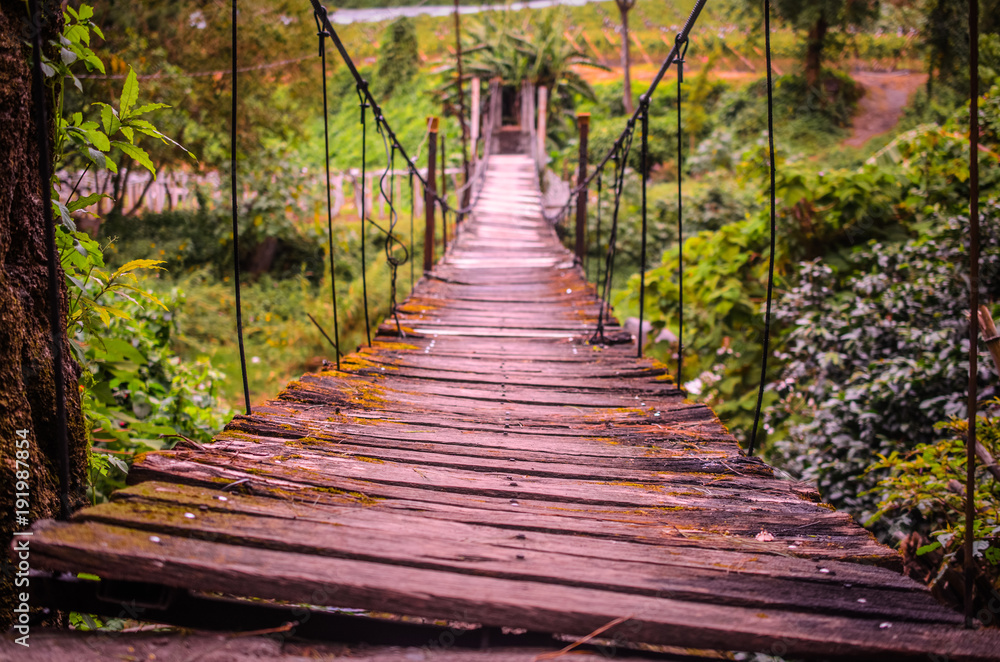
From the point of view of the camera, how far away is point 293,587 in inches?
30.3

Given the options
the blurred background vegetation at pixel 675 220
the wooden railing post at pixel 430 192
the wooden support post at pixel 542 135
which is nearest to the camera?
the blurred background vegetation at pixel 675 220

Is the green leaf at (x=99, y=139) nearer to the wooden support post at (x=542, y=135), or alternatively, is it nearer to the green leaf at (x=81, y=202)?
the green leaf at (x=81, y=202)

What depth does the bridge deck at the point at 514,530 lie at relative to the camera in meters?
0.76

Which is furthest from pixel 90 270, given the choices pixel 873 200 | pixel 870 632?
pixel 873 200

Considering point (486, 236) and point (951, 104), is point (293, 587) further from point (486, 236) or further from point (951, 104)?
point (951, 104)

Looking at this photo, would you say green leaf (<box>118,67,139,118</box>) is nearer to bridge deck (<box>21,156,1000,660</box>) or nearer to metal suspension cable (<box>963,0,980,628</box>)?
bridge deck (<box>21,156,1000,660</box>)

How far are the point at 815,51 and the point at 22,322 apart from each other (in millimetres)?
13589

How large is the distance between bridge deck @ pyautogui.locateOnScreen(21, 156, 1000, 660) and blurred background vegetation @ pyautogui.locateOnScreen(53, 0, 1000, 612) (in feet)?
1.36

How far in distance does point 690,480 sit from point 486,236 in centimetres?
445

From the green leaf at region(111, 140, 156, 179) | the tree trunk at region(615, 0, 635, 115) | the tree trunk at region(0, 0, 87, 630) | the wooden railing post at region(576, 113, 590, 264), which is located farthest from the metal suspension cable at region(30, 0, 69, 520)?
the tree trunk at region(615, 0, 635, 115)

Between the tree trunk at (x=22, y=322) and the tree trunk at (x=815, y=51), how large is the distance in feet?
42.1

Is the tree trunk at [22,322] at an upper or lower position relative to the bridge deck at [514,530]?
upper

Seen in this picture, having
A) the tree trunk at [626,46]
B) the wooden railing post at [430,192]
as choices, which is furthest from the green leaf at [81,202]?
the tree trunk at [626,46]

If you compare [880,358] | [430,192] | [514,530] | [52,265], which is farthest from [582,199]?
[52,265]
